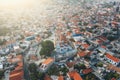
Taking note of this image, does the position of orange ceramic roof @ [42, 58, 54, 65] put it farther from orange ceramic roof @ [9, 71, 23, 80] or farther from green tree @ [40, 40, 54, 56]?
orange ceramic roof @ [9, 71, 23, 80]

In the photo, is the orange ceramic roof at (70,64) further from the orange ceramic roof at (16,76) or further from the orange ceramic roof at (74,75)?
the orange ceramic roof at (16,76)

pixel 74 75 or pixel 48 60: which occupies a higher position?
pixel 48 60

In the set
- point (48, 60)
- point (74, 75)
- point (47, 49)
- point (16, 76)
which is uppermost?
point (47, 49)

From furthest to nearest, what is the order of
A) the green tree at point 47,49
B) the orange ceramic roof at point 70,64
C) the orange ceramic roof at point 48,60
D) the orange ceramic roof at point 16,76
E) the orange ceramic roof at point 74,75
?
1. the green tree at point 47,49
2. the orange ceramic roof at point 48,60
3. the orange ceramic roof at point 70,64
4. the orange ceramic roof at point 16,76
5. the orange ceramic roof at point 74,75

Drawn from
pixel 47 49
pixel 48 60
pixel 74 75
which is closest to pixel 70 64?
pixel 74 75

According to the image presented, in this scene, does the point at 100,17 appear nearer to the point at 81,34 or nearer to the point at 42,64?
the point at 81,34

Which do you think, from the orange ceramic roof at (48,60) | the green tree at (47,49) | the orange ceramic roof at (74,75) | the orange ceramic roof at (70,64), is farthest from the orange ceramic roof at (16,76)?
the orange ceramic roof at (70,64)

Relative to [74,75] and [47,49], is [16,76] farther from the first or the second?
[74,75]

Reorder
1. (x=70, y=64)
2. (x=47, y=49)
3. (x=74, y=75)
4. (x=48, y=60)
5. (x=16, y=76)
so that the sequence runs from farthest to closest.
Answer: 1. (x=47, y=49)
2. (x=48, y=60)
3. (x=70, y=64)
4. (x=16, y=76)
5. (x=74, y=75)

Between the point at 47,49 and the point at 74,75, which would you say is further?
the point at 47,49

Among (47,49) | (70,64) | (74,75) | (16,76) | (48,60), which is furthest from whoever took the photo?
Result: (47,49)

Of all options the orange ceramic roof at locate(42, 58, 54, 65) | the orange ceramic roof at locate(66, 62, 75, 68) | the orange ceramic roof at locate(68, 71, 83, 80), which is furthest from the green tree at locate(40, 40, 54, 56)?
the orange ceramic roof at locate(68, 71, 83, 80)

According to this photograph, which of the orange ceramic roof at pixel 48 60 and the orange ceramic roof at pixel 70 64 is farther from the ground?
the orange ceramic roof at pixel 48 60
